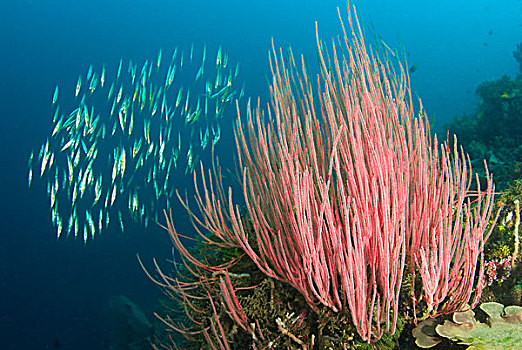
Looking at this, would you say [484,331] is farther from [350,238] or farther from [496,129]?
[496,129]

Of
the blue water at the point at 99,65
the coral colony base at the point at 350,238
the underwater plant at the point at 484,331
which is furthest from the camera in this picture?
the blue water at the point at 99,65

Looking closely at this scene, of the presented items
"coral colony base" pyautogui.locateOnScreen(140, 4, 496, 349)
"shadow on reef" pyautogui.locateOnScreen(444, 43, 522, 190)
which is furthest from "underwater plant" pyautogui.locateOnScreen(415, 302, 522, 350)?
"shadow on reef" pyautogui.locateOnScreen(444, 43, 522, 190)

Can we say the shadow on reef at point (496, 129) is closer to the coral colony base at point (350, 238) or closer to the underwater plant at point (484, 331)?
the underwater plant at point (484, 331)

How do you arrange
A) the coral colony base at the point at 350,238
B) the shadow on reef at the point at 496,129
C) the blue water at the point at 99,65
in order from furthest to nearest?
the blue water at the point at 99,65 < the shadow on reef at the point at 496,129 < the coral colony base at the point at 350,238

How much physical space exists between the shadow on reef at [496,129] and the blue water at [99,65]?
3372mm

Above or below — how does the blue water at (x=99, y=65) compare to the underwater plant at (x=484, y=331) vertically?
above

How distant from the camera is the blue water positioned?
18.3 metres

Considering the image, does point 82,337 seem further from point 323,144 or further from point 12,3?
point 12,3

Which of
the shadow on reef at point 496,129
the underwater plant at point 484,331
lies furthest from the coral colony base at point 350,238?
the shadow on reef at point 496,129

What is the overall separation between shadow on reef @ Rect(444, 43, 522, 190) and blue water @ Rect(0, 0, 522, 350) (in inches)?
133

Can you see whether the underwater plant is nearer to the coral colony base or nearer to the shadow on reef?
the coral colony base

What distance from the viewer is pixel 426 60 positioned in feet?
137

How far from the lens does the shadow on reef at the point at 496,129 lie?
613 centimetres

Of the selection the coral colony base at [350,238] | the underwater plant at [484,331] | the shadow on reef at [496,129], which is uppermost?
the shadow on reef at [496,129]
